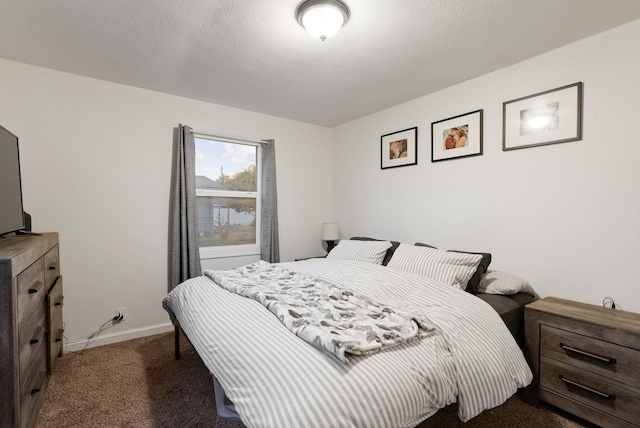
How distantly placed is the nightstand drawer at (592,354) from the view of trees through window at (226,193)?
289cm

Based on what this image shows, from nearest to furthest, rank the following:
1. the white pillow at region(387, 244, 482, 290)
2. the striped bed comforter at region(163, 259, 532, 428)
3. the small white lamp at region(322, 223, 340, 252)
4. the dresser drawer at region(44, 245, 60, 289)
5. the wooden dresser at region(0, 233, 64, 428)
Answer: the striped bed comforter at region(163, 259, 532, 428)
the wooden dresser at region(0, 233, 64, 428)
the dresser drawer at region(44, 245, 60, 289)
the white pillow at region(387, 244, 482, 290)
the small white lamp at region(322, 223, 340, 252)

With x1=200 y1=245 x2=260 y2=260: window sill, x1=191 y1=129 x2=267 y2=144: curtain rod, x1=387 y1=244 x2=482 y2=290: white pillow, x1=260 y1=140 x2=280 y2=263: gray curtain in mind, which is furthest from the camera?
x1=260 y1=140 x2=280 y2=263: gray curtain

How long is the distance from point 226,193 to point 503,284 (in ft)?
9.22

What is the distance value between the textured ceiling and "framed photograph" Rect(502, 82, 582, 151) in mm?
328

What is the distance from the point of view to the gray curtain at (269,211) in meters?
3.49

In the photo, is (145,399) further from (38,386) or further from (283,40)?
(283,40)

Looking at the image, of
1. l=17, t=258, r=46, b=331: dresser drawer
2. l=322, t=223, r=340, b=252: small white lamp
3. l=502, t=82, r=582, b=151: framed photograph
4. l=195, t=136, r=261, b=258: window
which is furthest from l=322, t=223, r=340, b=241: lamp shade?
l=17, t=258, r=46, b=331: dresser drawer

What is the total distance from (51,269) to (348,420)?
218 cm

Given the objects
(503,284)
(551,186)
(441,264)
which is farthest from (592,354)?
(551,186)

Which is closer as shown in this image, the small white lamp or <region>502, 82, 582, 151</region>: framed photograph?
<region>502, 82, 582, 151</region>: framed photograph

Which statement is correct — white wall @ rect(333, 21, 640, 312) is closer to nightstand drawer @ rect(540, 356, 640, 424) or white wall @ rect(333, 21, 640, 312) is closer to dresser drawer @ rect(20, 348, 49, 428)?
nightstand drawer @ rect(540, 356, 640, 424)

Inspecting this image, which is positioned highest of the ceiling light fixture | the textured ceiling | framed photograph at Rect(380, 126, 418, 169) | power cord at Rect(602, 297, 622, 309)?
the textured ceiling

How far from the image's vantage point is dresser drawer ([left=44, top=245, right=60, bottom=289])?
1.83m

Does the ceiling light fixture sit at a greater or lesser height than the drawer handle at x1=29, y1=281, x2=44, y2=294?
greater
